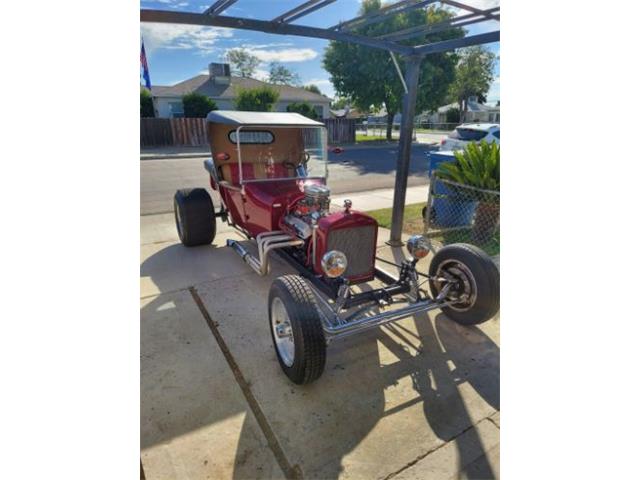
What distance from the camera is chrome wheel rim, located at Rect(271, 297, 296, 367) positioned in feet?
8.61

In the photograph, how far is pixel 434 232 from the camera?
19.5ft

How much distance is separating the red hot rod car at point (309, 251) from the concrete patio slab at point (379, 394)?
19cm

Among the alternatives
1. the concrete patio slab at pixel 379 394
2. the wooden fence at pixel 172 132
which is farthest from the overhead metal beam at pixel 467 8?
the wooden fence at pixel 172 132

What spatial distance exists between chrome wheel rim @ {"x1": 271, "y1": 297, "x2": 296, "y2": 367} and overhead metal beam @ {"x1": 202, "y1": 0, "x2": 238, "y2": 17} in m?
2.47

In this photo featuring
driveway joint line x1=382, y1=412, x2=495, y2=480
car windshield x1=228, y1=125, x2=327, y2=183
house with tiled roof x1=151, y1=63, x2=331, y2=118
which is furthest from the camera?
house with tiled roof x1=151, y1=63, x2=331, y2=118

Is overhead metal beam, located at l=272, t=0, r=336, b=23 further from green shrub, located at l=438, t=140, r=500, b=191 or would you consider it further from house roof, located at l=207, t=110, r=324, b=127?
green shrub, located at l=438, t=140, r=500, b=191

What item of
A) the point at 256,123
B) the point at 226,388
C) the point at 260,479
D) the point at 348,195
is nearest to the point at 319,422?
the point at 260,479

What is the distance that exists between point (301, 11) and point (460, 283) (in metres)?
2.86

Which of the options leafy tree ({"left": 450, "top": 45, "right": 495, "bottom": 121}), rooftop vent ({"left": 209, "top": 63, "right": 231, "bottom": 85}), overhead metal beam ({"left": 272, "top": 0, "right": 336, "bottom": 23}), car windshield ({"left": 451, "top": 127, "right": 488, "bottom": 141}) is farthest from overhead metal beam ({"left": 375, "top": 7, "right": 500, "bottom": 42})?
leafy tree ({"left": 450, "top": 45, "right": 495, "bottom": 121})

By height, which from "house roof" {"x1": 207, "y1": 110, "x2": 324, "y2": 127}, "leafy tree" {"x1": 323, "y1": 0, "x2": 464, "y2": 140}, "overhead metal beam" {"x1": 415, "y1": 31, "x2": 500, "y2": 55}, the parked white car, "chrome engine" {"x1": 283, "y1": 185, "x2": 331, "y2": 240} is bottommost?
"chrome engine" {"x1": 283, "y1": 185, "x2": 331, "y2": 240}

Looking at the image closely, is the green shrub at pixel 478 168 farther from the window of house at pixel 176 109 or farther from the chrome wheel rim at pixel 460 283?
the window of house at pixel 176 109

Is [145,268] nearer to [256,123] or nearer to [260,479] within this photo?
[256,123]

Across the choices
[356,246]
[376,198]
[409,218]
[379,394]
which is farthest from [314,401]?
[376,198]

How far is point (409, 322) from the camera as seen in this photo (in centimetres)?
337
